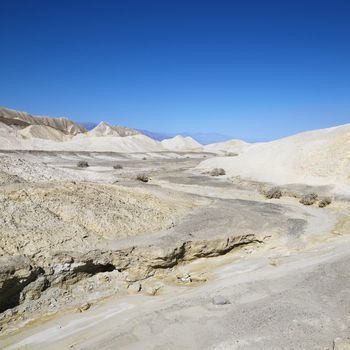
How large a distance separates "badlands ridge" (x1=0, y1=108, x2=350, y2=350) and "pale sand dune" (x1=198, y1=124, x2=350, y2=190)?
9776 mm

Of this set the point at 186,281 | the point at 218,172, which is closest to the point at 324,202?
the point at 186,281

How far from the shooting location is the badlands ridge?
25.3ft

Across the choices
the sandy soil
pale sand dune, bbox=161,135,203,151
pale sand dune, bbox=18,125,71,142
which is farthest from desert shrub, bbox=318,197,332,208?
pale sand dune, bbox=161,135,203,151

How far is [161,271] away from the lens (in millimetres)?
11445

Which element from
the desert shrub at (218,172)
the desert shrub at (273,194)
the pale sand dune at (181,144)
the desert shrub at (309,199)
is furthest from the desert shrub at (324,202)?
the pale sand dune at (181,144)

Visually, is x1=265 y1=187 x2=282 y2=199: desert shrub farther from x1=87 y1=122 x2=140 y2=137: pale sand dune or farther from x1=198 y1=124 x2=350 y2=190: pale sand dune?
x1=87 y1=122 x2=140 y2=137: pale sand dune

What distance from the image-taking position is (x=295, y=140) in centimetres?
4184

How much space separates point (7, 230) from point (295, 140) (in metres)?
36.9

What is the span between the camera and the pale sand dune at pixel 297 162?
90.6 feet

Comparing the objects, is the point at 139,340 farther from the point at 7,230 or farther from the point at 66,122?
the point at 66,122

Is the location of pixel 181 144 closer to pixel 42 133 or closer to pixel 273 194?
pixel 42 133

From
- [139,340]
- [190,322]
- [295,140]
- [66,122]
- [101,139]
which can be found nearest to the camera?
[139,340]

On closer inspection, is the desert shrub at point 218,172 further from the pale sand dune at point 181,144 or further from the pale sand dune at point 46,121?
the pale sand dune at point 46,121

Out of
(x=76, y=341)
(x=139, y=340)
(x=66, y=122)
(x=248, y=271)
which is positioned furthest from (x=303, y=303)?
(x=66, y=122)
